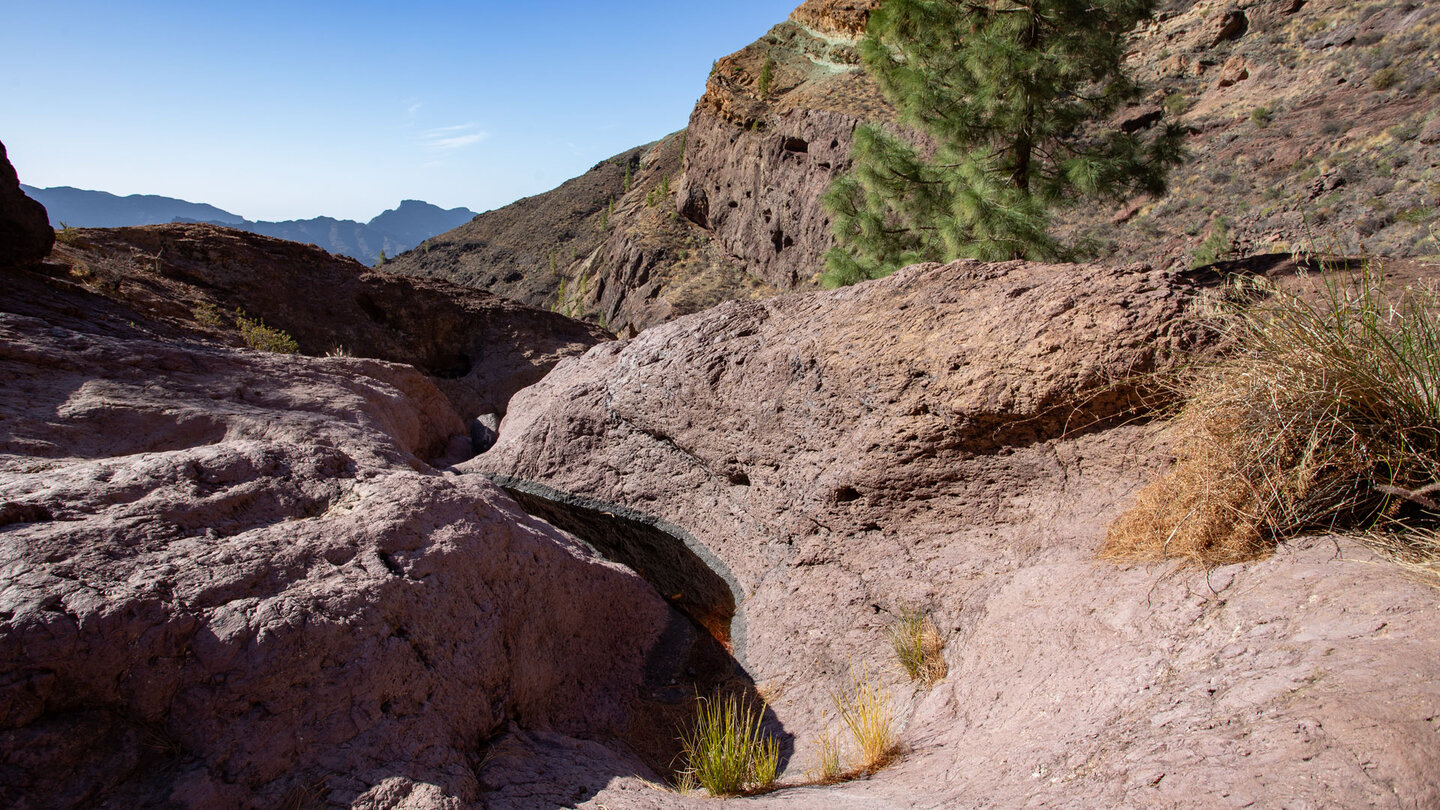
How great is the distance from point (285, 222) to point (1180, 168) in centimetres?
15785

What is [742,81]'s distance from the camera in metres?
26.5

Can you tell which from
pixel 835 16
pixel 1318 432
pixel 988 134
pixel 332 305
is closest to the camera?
pixel 1318 432

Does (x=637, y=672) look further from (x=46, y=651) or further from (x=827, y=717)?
(x=46, y=651)

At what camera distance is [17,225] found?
5.93 metres

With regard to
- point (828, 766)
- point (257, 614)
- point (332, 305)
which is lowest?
point (828, 766)

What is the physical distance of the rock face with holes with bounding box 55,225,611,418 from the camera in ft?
30.1

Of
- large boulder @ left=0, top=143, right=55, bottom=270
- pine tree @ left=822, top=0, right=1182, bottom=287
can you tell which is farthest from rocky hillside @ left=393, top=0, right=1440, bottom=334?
large boulder @ left=0, top=143, right=55, bottom=270

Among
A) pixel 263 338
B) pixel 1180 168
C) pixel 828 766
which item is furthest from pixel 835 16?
pixel 828 766

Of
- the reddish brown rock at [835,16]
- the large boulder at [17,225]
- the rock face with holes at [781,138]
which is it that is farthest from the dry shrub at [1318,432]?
the reddish brown rock at [835,16]

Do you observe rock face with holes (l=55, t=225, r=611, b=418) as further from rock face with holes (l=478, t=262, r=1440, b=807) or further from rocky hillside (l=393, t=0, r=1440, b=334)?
rocky hillside (l=393, t=0, r=1440, b=334)

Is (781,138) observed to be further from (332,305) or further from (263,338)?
(263,338)

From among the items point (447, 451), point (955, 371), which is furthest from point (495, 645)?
point (447, 451)

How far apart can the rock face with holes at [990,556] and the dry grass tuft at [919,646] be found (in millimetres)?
67

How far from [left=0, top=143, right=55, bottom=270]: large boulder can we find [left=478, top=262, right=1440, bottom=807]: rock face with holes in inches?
163
